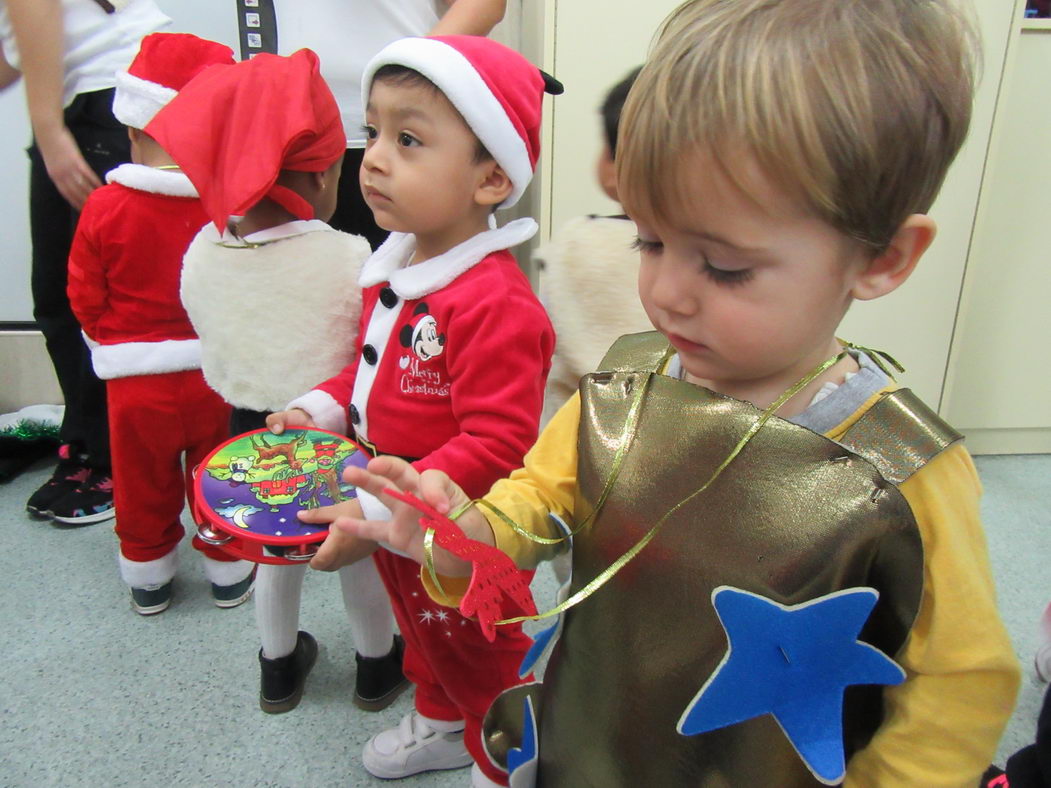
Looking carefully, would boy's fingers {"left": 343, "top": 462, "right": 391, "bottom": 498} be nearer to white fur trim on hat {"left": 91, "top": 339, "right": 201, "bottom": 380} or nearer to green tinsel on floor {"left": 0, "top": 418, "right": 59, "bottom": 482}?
white fur trim on hat {"left": 91, "top": 339, "right": 201, "bottom": 380}

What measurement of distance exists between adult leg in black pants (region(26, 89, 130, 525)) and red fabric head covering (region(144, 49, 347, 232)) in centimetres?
50

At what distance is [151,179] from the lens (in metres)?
1.19

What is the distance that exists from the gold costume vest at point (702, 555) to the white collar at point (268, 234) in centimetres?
61

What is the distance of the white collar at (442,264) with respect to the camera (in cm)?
86

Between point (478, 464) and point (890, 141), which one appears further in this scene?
point (478, 464)

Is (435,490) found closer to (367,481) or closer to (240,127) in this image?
(367,481)

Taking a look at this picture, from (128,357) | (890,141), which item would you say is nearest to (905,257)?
(890,141)

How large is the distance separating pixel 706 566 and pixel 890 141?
28 cm

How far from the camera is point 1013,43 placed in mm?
1646

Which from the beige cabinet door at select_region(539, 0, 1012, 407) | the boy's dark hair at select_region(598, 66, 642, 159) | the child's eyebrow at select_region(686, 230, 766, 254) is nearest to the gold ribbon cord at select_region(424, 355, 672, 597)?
the child's eyebrow at select_region(686, 230, 766, 254)

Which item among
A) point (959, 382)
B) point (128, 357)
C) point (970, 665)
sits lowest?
point (959, 382)

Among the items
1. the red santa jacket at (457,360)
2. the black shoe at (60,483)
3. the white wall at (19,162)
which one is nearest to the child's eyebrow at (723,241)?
the red santa jacket at (457,360)

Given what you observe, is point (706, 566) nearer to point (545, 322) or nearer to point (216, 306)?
point (545, 322)

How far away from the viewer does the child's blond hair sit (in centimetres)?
44
